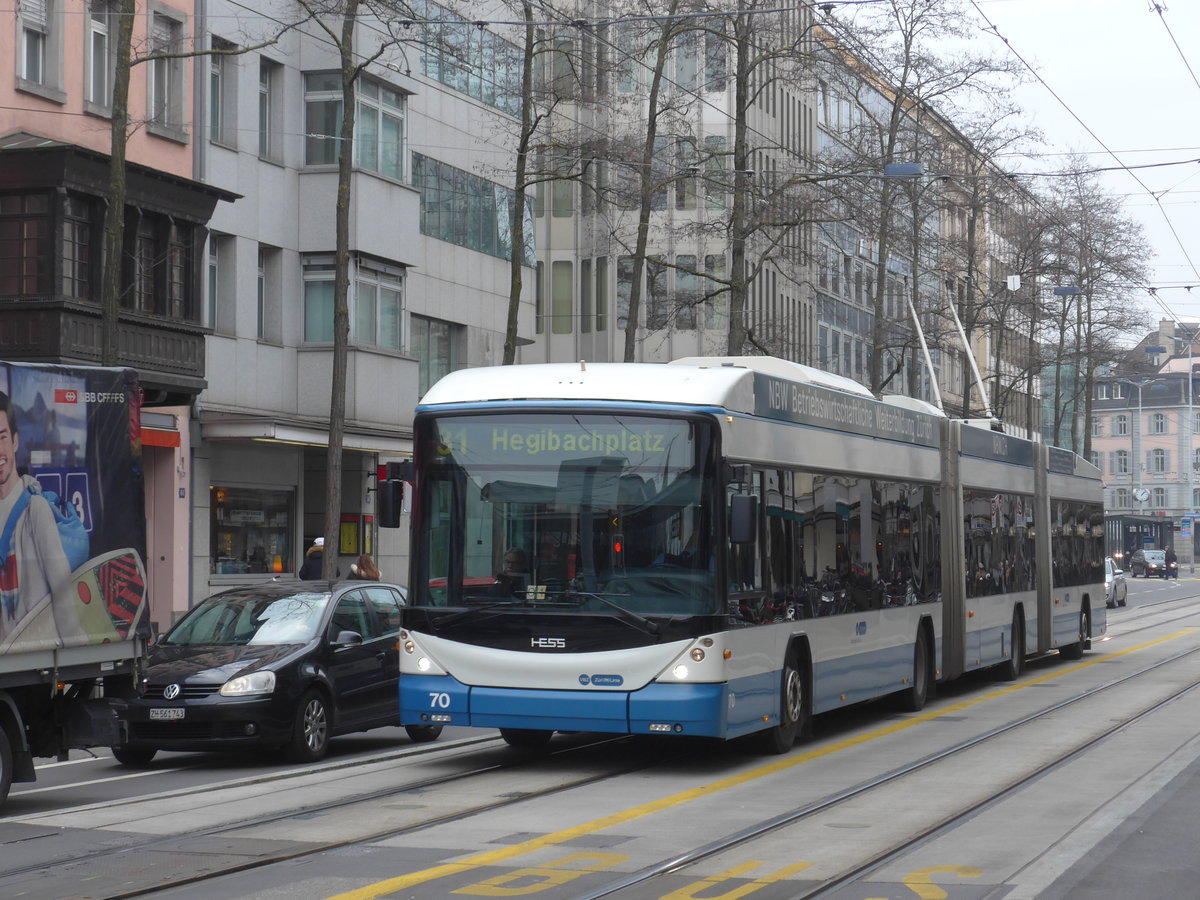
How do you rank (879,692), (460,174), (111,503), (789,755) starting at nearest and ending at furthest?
(111,503) < (789,755) < (879,692) < (460,174)

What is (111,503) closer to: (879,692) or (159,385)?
(879,692)

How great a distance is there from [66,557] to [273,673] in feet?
9.33

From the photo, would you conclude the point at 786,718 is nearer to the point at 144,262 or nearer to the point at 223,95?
the point at 144,262

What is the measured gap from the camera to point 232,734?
14281mm

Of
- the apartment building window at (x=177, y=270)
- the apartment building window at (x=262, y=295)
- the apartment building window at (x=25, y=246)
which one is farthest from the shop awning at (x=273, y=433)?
→ the apartment building window at (x=25, y=246)

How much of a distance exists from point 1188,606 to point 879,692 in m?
40.2

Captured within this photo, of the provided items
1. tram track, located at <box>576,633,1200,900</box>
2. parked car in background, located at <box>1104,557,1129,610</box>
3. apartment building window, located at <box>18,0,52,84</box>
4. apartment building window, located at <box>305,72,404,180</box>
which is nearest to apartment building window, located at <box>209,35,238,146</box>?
apartment building window, located at <box>305,72,404,180</box>

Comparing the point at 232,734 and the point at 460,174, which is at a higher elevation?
the point at 460,174

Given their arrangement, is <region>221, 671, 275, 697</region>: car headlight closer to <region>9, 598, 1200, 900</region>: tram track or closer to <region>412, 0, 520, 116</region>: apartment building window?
<region>9, 598, 1200, 900</region>: tram track

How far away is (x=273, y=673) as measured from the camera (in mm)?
14531

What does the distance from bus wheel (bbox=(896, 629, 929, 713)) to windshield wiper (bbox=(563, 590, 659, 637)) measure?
685 centimetres

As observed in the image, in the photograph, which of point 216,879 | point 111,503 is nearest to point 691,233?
point 111,503

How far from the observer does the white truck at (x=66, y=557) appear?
1152cm

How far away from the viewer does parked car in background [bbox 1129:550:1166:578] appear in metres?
93.3
